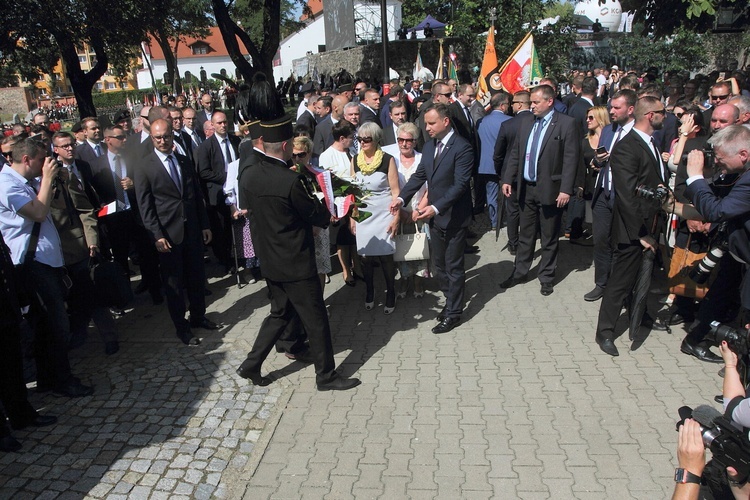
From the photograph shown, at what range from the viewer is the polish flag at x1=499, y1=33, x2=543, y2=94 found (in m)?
10.2

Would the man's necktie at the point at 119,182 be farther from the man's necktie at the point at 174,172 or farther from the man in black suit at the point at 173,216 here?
the man's necktie at the point at 174,172

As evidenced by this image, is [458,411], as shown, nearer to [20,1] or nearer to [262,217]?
[262,217]

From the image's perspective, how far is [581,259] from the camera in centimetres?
832

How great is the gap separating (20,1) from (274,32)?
8588mm

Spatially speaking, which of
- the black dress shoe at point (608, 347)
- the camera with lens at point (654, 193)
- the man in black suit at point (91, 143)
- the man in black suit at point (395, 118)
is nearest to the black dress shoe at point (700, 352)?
the black dress shoe at point (608, 347)

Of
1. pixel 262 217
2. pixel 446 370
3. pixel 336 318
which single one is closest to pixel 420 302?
pixel 336 318

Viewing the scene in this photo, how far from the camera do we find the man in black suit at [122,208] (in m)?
7.06

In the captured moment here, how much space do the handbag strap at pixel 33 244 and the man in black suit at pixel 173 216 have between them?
3.59 ft

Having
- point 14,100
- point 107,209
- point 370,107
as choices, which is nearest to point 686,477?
point 107,209

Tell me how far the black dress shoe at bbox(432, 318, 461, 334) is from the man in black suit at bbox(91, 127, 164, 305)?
3.42 meters

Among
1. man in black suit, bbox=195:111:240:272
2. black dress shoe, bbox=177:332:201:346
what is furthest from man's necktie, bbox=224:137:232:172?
black dress shoe, bbox=177:332:201:346

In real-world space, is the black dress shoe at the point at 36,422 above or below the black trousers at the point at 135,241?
below

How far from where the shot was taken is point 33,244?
196 inches

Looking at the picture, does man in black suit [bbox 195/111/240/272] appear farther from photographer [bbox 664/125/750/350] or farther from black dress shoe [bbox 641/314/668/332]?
photographer [bbox 664/125/750/350]
